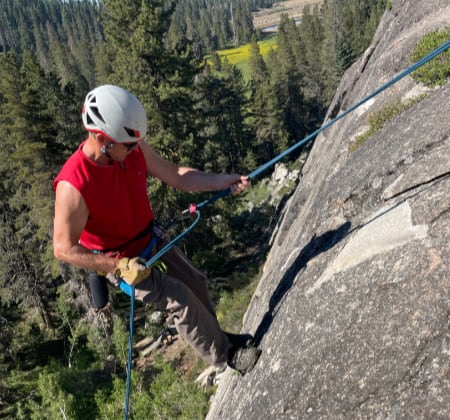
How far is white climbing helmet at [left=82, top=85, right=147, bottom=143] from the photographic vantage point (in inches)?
153

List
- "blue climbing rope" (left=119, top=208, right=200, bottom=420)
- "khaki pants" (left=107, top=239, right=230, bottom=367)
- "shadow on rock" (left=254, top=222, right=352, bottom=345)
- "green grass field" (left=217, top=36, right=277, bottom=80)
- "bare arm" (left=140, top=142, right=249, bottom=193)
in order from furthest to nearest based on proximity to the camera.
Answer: "green grass field" (left=217, top=36, right=277, bottom=80) < "shadow on rock" (left=254, top=222, right=352, bottom=345) < "bare arm" (left=140, top=142, right=249, bottom=193) < "khaki pants" (left=107, top=239, right=230, bottom=367) < "blue climbing rope" (left=119, top=208, right=200, bottom=420)

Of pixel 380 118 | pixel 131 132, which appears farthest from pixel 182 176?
pixel 380 118

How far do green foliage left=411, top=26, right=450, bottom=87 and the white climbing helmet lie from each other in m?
4.92

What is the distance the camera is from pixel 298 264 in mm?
5902

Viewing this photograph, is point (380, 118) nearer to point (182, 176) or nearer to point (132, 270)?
point (182, 176)

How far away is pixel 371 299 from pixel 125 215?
2.63 metres

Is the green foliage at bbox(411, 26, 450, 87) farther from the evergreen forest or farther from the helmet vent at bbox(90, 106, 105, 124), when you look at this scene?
the evergreen forest

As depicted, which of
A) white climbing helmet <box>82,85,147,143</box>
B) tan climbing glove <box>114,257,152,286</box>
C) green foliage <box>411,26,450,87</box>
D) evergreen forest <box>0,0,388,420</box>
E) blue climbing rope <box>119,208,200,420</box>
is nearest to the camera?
white climbing helmet <box>82,85,147,143</box>

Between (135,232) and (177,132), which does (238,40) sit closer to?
(177,132)

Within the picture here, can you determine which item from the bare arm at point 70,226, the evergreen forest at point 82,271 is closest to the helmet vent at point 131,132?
the bare arm at point 70,226

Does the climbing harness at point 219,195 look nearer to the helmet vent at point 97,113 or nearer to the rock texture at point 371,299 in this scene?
the rock texture at point 371,299

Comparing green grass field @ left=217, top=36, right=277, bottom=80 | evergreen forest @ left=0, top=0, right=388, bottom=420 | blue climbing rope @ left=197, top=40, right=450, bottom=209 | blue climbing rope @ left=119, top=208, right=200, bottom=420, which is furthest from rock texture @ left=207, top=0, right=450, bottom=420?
green grass field @ left=217, top=36, right=277, bottom=80

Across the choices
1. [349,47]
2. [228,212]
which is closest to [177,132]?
[228,212]

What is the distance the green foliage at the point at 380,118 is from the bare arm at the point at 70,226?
507cm
